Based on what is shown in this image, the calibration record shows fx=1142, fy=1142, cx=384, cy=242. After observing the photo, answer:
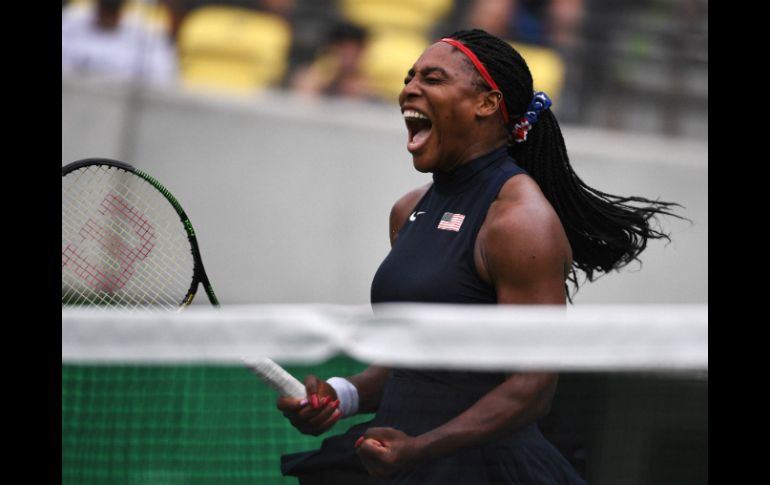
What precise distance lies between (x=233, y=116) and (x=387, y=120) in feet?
2.78

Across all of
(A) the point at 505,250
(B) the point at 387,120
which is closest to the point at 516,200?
(A) the point at 505,250

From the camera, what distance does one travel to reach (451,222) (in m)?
2.57

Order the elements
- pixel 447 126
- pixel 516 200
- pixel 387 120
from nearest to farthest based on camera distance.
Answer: pixel 516 200, pixel 447 126, pixel 387 120

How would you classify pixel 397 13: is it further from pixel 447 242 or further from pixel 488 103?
pixel 447 242

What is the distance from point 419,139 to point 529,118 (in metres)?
0.27

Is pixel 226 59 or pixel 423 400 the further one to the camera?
pixel 226 59

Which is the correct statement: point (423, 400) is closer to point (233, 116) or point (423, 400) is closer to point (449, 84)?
point (449, 84)

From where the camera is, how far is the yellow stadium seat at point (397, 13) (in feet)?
21.5

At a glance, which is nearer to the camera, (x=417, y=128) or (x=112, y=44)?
(x=417, y=128)

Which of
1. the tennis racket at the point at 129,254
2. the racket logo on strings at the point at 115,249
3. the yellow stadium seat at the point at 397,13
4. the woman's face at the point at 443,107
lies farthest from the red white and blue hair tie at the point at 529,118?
the yellow stadium seat at the point at 397,13

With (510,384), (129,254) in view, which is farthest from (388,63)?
(510,384)

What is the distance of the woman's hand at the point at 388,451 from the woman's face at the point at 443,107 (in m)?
0.64

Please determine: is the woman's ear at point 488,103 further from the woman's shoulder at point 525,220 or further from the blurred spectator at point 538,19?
the blurred spectator at point 538,19

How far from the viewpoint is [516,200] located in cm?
247
